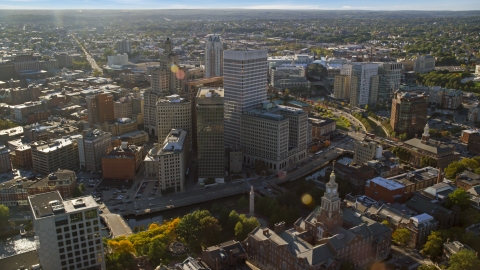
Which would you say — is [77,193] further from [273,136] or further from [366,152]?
[366,152]

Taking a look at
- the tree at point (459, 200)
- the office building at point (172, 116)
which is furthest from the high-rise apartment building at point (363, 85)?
the tree at point (459, 200)

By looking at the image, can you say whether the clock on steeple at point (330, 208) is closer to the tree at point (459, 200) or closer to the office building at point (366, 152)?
the tree at point (459, 200)

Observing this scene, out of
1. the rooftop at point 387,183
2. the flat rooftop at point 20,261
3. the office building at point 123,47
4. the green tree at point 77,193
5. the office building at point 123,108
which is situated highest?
the office building at point 123,47

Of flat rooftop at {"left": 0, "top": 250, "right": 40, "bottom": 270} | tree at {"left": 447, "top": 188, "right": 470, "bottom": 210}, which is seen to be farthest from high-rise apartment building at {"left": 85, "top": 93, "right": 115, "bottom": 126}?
tree at {"left": 447, "top": 188, "right": 470, "bottom": 210}

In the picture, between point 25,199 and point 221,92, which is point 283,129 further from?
point 25,199

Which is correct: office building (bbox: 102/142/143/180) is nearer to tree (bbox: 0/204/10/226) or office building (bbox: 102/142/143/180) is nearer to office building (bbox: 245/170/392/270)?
tree (bbox: 0/204/10/226)

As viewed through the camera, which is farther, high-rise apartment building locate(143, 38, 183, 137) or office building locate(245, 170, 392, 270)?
high-rise apartment building locate(143, 38, 183, 137)

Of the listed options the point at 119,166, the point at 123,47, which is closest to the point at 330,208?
the point at 119,166

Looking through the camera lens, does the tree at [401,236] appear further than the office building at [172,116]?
No
